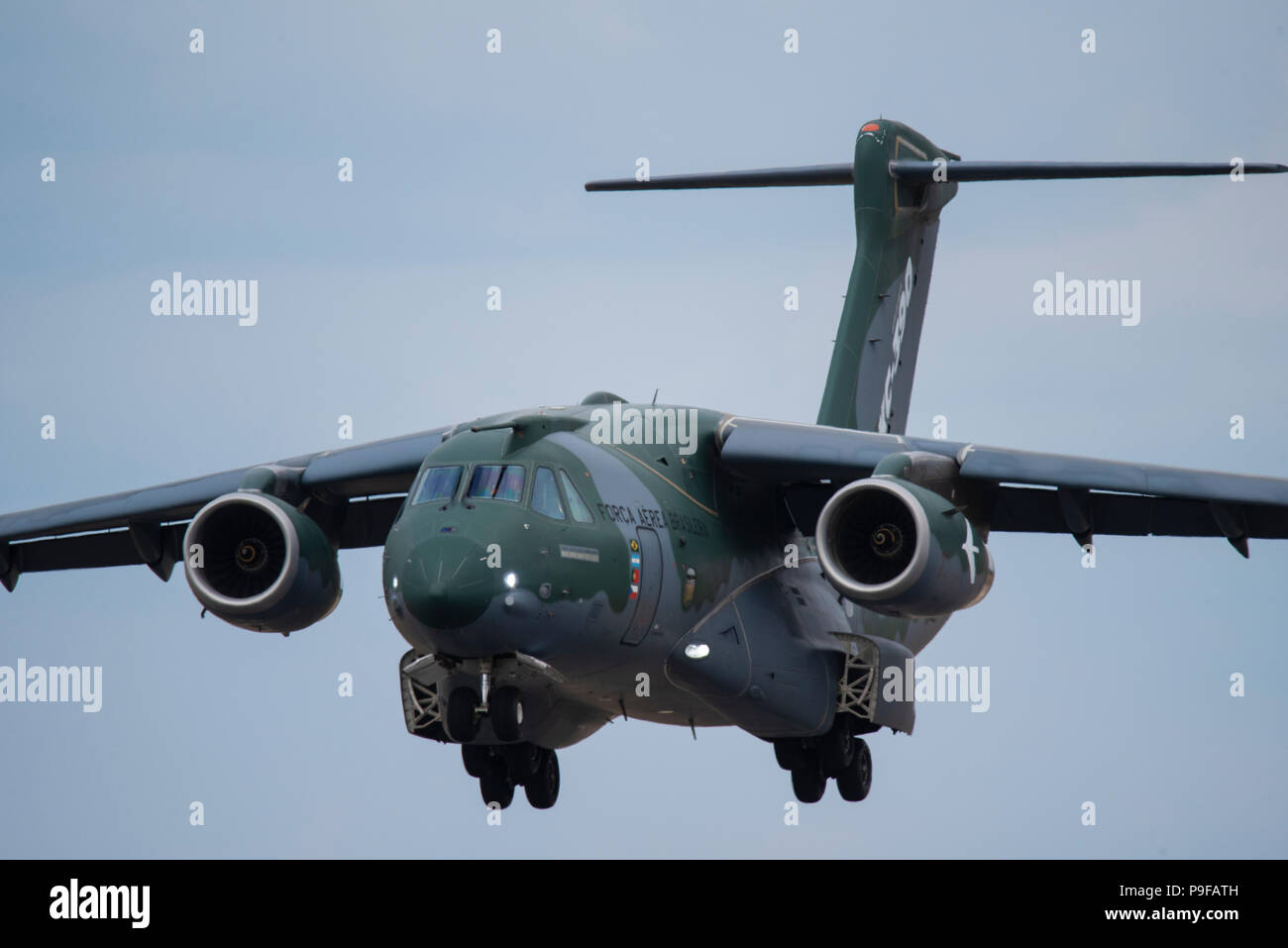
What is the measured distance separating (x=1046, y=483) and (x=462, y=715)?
4.66 metres

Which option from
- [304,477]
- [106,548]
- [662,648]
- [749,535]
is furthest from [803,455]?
[106,548]

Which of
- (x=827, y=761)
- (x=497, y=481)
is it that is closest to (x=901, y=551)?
(x=827, y=761)

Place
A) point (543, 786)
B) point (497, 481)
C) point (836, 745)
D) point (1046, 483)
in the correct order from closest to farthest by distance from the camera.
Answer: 1. point (497, 481)
2. point (1046, 483)
3. point (836, 745)
4. point (543, 786)

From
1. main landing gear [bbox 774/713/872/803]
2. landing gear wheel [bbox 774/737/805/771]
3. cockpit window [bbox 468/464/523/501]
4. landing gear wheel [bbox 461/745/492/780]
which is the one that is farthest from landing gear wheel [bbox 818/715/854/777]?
cockpit window [bbox 468/464/523/501]

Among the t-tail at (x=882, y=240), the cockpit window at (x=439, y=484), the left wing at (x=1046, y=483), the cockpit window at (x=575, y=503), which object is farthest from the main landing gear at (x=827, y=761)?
the cockpit window at (x=439, y=484)

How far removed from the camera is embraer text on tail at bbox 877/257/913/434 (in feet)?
65.2

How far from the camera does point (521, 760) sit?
1686 centimetres

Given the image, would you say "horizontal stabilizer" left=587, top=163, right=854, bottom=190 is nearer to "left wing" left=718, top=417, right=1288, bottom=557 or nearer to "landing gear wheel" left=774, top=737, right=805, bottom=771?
"left wing" left=718, top=417, right=1288, bottom=557

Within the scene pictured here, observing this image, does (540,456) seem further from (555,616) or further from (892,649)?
(892,649)

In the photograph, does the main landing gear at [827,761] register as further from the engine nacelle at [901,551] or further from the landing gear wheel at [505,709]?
the landing gear wheel at [505,709]

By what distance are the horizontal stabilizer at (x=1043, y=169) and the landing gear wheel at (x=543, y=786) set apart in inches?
252

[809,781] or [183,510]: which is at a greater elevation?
[183,510]
